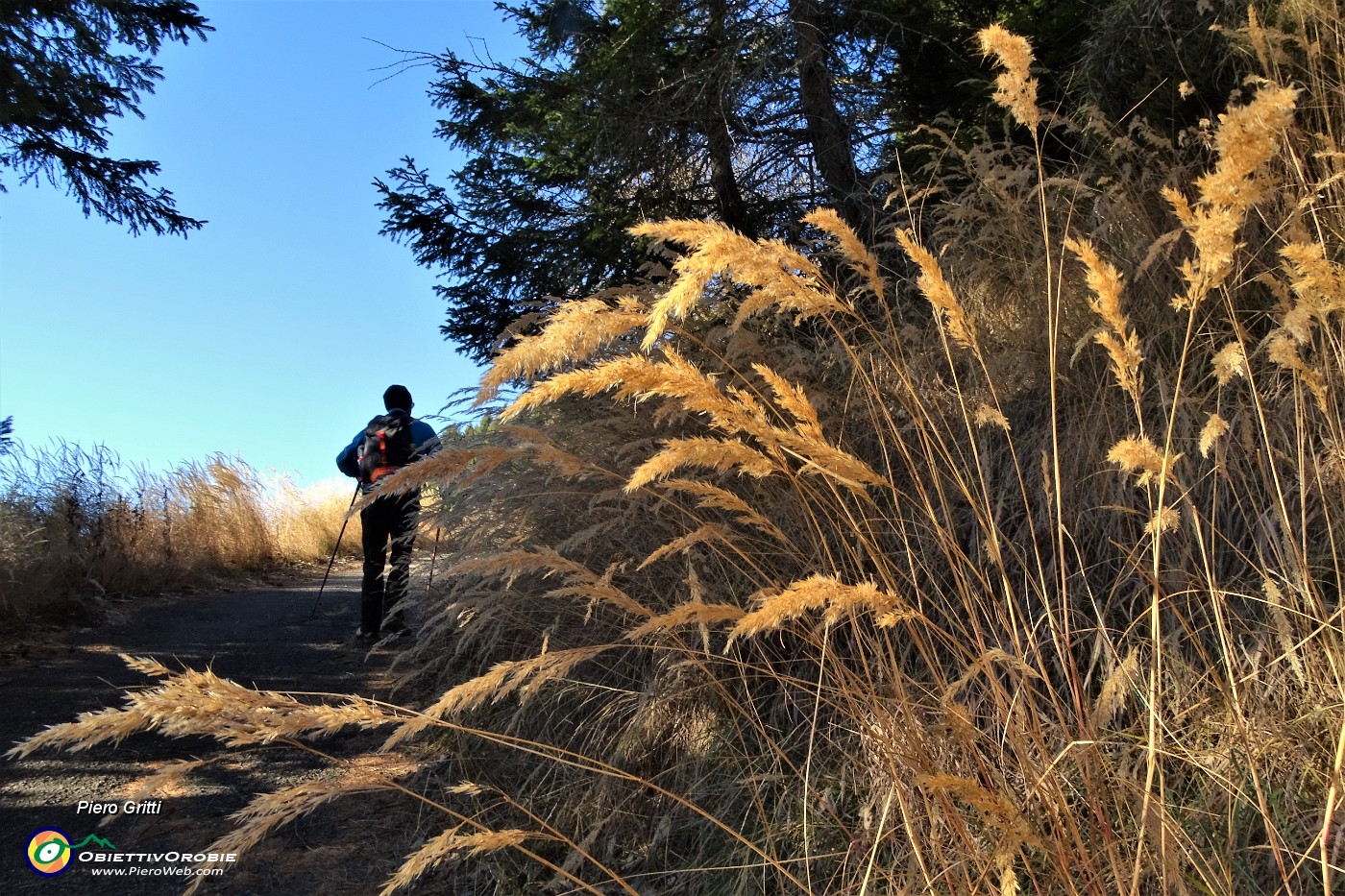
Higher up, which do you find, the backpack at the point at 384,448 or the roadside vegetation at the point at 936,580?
the backpack at the point at 384,448

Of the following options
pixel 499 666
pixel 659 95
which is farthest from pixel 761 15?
pixel 499 666

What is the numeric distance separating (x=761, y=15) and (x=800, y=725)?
726 centimetres

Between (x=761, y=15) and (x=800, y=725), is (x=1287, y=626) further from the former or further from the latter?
(x=761, y=15)

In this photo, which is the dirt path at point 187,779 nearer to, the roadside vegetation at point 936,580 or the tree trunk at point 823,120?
the roadside vegetation at point 936,580

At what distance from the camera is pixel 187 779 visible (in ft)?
13.0

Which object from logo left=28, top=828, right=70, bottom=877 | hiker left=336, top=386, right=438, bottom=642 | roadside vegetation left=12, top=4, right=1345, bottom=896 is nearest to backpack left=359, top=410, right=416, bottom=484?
hiker left=336, top=386, right=438, bottom=642

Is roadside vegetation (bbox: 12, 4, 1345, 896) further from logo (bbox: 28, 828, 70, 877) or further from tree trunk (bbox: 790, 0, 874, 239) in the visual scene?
tree trunk (bbox: 790, 0, 874, 239)

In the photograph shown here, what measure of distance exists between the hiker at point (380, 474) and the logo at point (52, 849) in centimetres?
305

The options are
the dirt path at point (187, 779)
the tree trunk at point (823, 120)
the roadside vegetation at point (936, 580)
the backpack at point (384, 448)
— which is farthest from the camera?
the tree trunk at point (823, 120)

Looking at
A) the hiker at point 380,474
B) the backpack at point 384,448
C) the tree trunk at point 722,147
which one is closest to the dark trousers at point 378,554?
the hiker at point 380,474

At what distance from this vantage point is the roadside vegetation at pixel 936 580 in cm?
185

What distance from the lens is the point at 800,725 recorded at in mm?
2867

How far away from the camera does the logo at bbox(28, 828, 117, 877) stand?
3.22 m

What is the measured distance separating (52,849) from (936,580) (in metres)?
3.55
